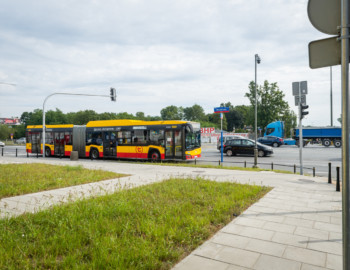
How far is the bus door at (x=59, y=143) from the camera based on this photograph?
21.5m

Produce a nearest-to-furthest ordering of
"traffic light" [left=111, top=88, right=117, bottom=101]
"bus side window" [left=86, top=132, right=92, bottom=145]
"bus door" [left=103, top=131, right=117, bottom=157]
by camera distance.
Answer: "bus door" [left=103, top=131, right=117, bottom=157], "bus side window" [left=86, top=132, right=92, bottom=145], "traffic light" [left=111, top=88, right=117, bottom=101]

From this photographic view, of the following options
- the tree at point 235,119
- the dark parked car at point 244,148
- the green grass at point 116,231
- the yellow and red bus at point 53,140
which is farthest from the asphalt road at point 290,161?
the tree at point 235,119

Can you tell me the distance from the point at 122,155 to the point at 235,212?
13.9 metres

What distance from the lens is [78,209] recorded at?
4984mm

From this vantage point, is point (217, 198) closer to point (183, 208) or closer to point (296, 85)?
point (183, 208)

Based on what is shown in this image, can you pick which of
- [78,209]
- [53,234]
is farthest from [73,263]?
[78,209]

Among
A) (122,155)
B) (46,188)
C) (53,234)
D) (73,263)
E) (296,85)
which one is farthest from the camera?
(122,155)

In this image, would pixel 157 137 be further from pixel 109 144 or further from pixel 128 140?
pixel 109 144

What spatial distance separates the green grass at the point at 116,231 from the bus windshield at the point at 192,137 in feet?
32.9

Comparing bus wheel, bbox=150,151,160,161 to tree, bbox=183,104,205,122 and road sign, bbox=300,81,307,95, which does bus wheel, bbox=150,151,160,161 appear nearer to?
road sign, bbox=300,81,307,95

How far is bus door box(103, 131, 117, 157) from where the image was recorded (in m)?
18.6

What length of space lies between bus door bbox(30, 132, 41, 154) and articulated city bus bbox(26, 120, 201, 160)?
327 millimetres

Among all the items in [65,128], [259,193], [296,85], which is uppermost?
[296,85]

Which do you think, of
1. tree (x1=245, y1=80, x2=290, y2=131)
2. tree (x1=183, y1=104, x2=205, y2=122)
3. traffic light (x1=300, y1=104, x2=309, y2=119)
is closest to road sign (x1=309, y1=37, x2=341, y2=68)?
traffic light (x1=300, y1=104, x2=309, y2=119)
